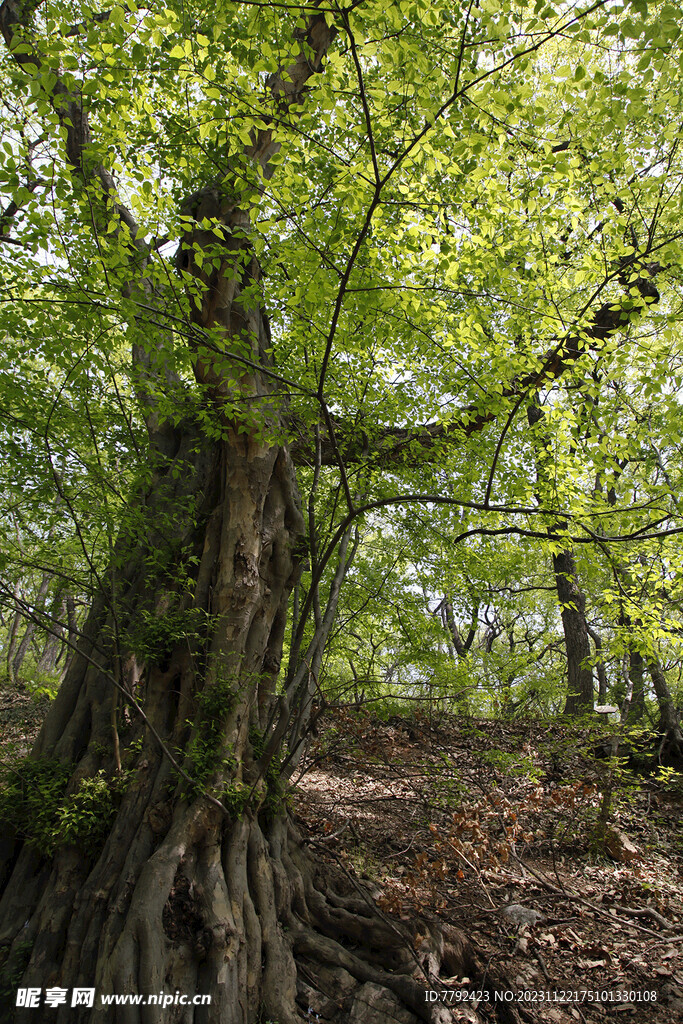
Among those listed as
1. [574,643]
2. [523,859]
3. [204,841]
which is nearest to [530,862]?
[523,859]

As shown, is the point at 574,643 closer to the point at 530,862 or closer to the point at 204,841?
the point at 530,862

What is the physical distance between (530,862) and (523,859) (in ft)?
0.30

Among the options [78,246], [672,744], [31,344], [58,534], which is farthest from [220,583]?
[672,744]

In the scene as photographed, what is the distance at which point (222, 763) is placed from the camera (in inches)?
161

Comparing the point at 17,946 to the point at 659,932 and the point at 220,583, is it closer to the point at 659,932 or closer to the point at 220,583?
the point at 220,583

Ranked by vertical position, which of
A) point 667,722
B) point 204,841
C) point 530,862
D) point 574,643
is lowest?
point 530,862

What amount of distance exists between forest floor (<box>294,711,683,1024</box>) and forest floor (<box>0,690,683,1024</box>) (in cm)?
1

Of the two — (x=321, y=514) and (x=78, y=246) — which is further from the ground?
(x=78, y=246)

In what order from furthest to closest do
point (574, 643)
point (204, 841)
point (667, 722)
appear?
point (574, 643), point (667, 722), point (204, 841)

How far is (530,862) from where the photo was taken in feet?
18.8

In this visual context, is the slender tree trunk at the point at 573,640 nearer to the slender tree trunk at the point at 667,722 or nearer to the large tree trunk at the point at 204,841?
the slender tree trunk at the point at 667,722

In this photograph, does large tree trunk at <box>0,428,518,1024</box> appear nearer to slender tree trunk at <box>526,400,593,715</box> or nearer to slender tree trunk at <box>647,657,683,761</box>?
slender tree trunk at <box>647,657,683,761</box>

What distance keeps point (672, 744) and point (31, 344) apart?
9.59m

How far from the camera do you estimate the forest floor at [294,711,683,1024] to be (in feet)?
12.9
